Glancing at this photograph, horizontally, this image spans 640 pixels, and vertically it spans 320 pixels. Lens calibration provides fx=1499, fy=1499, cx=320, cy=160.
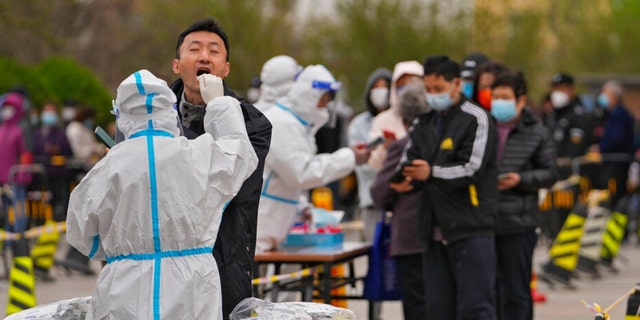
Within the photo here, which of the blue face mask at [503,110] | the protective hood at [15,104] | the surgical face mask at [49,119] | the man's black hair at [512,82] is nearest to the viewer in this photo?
the blue face mask at [503,110]

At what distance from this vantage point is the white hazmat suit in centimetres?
1025

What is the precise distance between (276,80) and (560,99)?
418 inches

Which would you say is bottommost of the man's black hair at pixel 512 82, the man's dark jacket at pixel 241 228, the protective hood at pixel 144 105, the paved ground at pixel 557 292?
the paved ground at pixel 557 292

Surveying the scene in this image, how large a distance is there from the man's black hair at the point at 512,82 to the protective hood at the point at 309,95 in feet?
4.00

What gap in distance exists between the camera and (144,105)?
6418 mm

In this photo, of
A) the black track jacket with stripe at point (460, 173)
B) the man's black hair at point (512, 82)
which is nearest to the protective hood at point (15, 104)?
the man's black hair at point (512, 82)

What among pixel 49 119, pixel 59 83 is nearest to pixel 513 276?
pixel 49 119

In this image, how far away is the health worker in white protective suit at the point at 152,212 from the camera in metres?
6.32

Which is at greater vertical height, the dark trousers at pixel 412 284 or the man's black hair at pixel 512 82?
the man's black hair at pixel 512 82

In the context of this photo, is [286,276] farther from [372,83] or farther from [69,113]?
[69,113]

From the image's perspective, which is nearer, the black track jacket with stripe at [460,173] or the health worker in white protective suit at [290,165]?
the black track jacket with stripe at [460,173]

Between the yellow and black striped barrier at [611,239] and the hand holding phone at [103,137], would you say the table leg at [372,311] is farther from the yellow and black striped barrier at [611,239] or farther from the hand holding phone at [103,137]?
the yellow and black striped barrier at [611,239]

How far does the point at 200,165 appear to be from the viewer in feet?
21.0

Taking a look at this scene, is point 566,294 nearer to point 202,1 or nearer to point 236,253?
point 236,253
